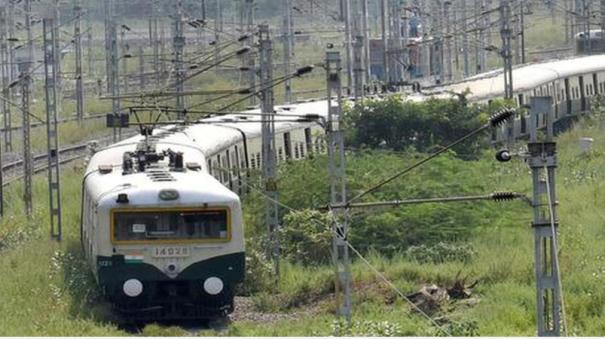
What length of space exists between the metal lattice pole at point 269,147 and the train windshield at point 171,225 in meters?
2.83

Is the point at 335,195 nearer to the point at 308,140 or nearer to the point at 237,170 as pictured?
the point at 237,170

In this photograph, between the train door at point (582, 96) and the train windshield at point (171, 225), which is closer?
the train windshield at point (171, 225)

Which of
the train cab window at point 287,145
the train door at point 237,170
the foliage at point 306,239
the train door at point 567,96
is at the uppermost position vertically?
the train door at point 567,96

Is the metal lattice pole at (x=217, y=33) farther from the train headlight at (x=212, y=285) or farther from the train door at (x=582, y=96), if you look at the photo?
the train headlight at (x=212, y=285)

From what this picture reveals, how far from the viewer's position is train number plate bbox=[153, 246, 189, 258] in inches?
719

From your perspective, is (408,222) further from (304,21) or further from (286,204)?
(304,21)

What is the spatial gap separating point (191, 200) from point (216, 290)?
3.36 feet

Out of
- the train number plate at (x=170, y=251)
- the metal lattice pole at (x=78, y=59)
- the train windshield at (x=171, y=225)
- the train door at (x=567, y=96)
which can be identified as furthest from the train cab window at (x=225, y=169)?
the train door at (x=567, y=96)

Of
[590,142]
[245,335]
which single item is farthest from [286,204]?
[590,142]

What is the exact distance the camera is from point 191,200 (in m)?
18.3

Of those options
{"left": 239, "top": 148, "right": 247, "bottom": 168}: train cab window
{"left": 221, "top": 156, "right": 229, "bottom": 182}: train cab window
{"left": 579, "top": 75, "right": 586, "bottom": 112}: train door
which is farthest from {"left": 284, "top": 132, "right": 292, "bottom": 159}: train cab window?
{"left": 579, "top": 75, "right": 586, "bottom": 112}: train door

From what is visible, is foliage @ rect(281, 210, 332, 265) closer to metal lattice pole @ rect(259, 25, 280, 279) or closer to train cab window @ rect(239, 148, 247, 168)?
metal lattice pole @ rect(259, 25, 280, 279)

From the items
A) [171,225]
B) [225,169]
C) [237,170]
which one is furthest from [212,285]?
[237,170]

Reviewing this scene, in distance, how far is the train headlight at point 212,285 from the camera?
18.2 metres
